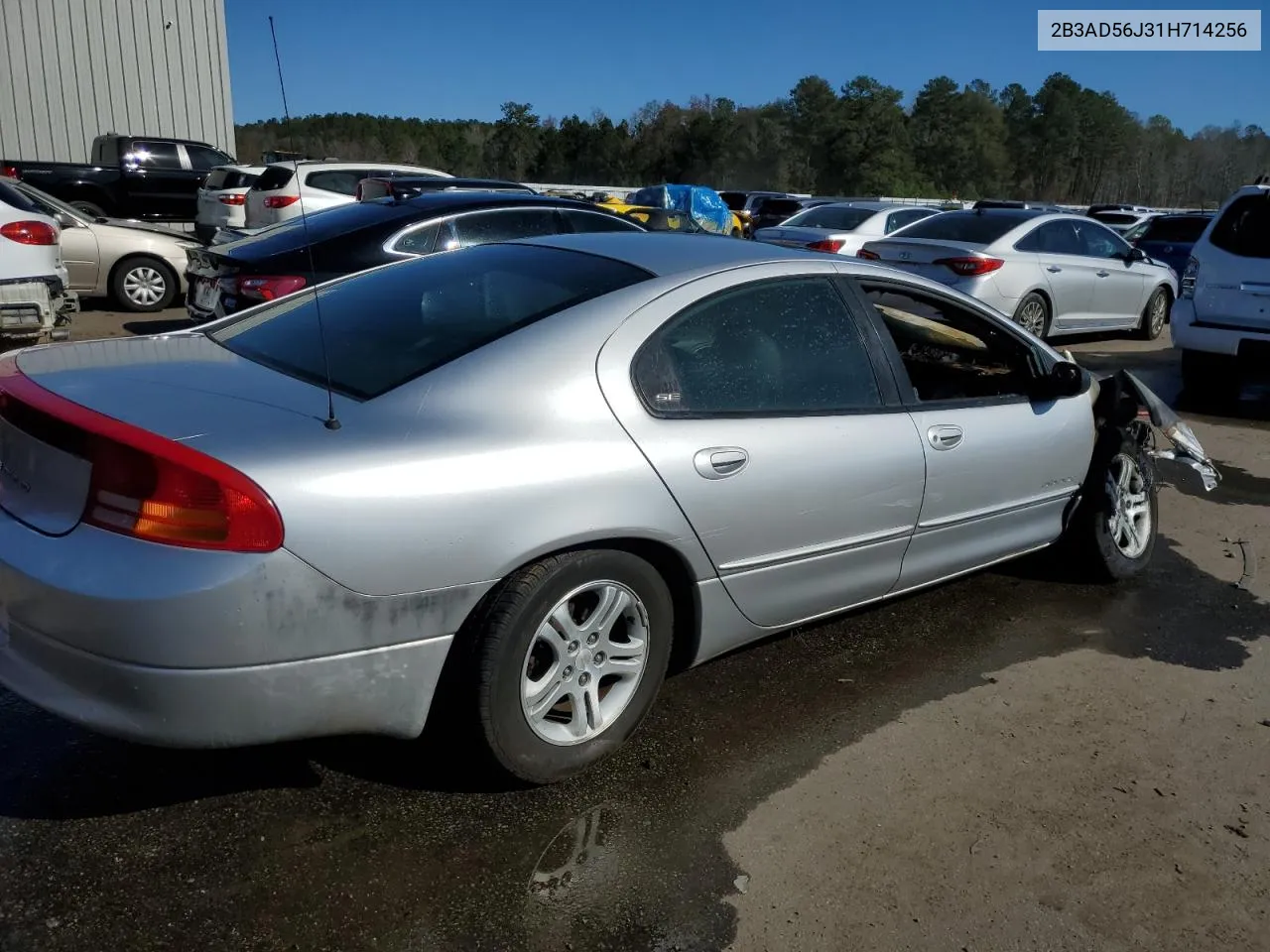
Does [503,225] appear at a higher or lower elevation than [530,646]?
higher

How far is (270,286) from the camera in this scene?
6629 millimetres

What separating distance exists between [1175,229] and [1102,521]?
591 inches

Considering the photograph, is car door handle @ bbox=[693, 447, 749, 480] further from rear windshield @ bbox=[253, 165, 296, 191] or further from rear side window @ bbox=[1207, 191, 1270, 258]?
rear windshield @ bbox=[253, 165, 296, 191]

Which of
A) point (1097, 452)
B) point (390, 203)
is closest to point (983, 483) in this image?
point (1097, 452)

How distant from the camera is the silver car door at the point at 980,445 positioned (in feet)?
12.6

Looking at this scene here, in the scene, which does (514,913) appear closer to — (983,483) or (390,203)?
(983,483)

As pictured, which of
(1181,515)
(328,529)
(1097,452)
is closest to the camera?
(328,529)

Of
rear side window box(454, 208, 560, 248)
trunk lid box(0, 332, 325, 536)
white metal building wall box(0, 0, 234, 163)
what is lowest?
trunk lid box(0, 332, 325, 536)

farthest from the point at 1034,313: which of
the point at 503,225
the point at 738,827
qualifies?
the point at 738,827

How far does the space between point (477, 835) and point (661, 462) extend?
1088 millimetres

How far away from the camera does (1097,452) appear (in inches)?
185

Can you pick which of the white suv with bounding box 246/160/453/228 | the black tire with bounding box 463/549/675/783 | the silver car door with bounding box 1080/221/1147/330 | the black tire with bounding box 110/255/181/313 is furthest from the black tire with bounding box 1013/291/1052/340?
the black tire with bounding box 110/255/181/313

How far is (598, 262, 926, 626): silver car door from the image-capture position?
3055mm

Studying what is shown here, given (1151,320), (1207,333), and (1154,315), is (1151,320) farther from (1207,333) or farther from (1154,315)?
(1207,333)
